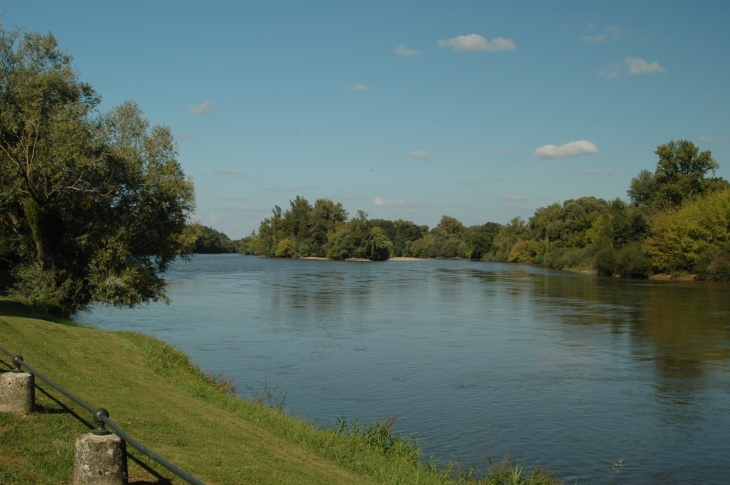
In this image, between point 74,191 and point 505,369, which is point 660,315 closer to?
point 505,369

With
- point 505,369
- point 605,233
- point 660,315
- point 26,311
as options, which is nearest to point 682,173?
point 605,233

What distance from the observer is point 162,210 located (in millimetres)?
27141

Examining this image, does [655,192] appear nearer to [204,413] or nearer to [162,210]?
[162,210]

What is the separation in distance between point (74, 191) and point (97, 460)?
74.0 ft

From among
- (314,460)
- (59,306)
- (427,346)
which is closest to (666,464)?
(314,460)

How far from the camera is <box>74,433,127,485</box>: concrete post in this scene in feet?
17.3

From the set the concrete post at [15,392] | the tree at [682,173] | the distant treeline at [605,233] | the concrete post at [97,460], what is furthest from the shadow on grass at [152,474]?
the tree at [682,173]

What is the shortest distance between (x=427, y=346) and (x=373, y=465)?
1673 cm

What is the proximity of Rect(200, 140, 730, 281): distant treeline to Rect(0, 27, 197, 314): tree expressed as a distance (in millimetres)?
59262

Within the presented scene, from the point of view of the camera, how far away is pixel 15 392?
23.1 feet

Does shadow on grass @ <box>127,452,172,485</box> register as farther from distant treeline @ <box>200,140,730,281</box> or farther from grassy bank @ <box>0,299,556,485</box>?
distant treeline @ <box>200,140,730,281</box>

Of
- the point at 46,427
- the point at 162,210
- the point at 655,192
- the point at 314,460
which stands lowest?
the point at 314,460

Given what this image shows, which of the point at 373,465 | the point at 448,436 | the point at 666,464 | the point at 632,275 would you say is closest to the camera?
the point at 373,465

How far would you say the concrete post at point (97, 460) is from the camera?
17.3 ft
